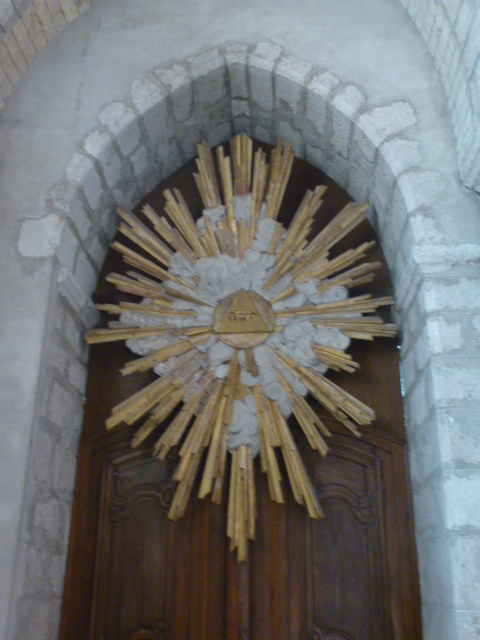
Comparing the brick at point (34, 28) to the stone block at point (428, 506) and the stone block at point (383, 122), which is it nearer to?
the stone block at point (383, 122)

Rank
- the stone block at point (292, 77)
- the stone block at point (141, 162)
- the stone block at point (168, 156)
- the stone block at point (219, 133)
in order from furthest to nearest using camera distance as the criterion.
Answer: the stone block at point (219, 133) → the stone block at point (168, 156) → the stone block at point (141, 162) → the stone block at point (292, 77)

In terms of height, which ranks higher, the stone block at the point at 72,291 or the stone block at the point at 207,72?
the stone block at the point at 207,72

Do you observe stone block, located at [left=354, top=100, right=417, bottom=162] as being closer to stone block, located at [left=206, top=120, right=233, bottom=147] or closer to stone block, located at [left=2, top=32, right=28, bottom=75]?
stone block, located at [left=206, top=120, right=233, bottom=147]

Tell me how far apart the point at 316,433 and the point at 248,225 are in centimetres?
90

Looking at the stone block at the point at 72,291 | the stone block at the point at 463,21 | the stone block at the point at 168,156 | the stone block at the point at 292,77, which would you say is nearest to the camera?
the stone block at the point at 463,21

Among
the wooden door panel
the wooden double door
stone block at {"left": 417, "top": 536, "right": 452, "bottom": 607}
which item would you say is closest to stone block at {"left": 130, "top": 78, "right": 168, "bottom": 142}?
the wooden double door

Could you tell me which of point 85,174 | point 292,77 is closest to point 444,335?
point 292,77

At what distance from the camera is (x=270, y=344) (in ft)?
8.41

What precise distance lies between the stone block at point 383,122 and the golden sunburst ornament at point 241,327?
270 millimetres

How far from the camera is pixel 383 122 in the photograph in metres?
2.55

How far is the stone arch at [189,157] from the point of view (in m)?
2.23

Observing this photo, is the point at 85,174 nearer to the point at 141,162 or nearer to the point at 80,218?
the point at 80,218

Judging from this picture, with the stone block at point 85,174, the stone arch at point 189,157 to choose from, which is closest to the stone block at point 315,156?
the stone arch at point 189,157

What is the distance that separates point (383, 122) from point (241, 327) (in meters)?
0.96
